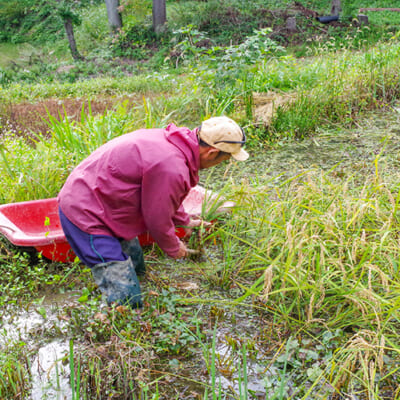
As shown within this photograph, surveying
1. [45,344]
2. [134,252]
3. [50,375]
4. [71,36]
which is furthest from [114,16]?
[50,375]

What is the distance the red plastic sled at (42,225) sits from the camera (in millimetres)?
2916

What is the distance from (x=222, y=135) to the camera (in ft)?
8.19

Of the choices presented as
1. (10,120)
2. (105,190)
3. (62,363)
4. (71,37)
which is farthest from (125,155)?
(71,37)

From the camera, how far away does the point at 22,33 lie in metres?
19.3

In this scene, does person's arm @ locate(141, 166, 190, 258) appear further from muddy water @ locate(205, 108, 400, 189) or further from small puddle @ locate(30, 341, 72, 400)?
muddy water @ locate(205, 108, 400, 189)

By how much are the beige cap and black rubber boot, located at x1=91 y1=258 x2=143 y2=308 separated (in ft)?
2.83

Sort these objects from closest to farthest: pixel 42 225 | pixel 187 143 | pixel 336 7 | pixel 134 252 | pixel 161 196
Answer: pixel 161 196
pixel 187 143
pixel 134 252
pixel 42 225
pixel 336 7

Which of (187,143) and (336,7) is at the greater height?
(187,143)

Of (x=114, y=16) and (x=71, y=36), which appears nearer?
(x=71, y=36)

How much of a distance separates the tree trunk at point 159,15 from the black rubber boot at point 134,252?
13.0 metres

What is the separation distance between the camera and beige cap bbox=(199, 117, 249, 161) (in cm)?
250

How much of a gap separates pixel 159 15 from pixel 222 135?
13312mm

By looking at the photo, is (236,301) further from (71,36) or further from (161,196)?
(71,36)

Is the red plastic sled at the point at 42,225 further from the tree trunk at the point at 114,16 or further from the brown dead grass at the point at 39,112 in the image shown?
the tree trunk at the point at 114,16
